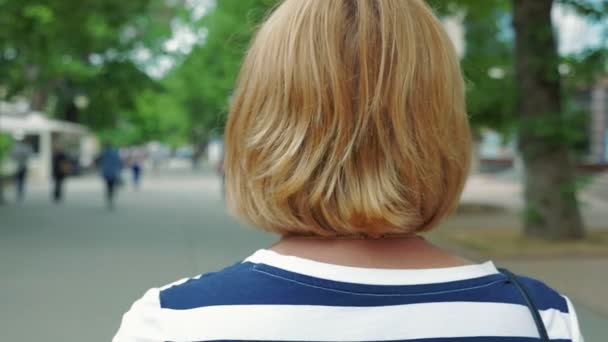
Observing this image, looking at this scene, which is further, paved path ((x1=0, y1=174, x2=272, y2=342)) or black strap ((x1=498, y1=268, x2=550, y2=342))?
paved path ((x1=0, y1=174, x2=272, y2=342))

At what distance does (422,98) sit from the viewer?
1.27 meters

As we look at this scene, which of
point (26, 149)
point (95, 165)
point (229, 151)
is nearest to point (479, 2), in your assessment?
point (26, 149)

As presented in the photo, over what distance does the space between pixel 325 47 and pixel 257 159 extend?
0.19 meters

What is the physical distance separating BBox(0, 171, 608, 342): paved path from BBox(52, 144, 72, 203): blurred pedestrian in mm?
1926

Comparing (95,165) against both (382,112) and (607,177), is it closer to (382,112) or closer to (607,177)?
(607,177)

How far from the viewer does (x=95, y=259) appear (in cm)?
1038

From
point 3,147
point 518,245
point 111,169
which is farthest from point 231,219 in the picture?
point 3,147

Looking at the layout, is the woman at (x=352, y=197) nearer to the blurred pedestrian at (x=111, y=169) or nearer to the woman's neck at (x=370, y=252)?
the woman's neck at (x=370, y=252)

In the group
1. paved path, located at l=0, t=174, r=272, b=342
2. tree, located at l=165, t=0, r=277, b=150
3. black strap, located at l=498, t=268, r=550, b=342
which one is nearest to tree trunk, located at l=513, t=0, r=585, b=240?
paved path, located at l=0, t=174, r=272, b=342

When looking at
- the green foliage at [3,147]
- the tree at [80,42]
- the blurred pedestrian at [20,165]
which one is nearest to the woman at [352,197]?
the tree at [80,42]

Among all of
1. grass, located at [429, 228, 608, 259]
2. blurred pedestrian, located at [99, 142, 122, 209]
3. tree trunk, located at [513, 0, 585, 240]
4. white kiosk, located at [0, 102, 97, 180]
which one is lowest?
white kiosk, located at [0, 102, 97, 180]

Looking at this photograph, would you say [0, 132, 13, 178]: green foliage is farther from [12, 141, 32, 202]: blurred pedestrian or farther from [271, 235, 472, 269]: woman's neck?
[271, 235, 472, 269]: woman's neck

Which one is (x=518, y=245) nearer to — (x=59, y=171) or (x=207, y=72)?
(x=59, y=171)

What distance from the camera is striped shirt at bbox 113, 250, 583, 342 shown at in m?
1.19
